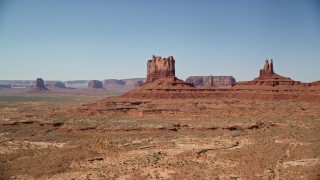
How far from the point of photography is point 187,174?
101 ft

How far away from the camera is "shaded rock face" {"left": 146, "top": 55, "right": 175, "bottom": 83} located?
103 metres

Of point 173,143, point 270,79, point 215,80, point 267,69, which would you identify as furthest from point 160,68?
point 215,80

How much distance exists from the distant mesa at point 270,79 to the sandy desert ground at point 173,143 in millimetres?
11063

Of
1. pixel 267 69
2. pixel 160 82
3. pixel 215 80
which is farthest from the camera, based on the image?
pixel 215 80

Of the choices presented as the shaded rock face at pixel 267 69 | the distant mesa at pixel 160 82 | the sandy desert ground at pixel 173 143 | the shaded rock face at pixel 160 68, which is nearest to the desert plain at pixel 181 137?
the sandy desert ground at pixel 173 143

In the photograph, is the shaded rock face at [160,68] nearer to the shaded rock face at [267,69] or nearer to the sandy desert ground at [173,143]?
the sandy desert ground at [173,143]

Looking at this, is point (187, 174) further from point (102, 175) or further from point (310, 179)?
point (310, 179)

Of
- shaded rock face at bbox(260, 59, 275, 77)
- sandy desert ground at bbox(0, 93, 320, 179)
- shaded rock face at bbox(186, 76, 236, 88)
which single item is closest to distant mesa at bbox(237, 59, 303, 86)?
shaded rock face at bbox(260, 59, 275, 77)

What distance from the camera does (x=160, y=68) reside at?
106 meters

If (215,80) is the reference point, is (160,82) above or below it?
below

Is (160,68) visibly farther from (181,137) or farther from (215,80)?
(215,80)

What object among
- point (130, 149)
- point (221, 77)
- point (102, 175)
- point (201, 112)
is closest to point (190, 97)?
point (201, 112)

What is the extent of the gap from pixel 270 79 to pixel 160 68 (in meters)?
34.9

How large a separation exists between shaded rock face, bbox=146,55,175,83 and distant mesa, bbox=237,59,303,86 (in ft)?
73.4
